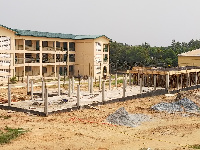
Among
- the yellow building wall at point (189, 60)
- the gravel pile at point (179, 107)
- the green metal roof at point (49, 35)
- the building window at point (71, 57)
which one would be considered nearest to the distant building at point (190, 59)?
the yellow building wall at point (189, 60)

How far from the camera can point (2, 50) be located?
165 feet

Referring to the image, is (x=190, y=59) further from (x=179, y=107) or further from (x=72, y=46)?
(x=179, y=107)

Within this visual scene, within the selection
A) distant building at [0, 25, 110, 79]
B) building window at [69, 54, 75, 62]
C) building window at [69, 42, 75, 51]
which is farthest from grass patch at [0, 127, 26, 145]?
building window at [69, 42, 75, 51]

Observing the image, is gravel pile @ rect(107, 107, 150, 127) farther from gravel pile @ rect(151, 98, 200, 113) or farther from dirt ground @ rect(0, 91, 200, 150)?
gravel pile @ rect(151, 98, 200, 113)

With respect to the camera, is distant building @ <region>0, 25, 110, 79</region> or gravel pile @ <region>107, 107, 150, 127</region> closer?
gravel pile @ <region>107, 107, 150, 127</region>

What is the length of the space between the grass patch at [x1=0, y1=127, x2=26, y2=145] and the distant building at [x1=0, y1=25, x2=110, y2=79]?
1155 inches

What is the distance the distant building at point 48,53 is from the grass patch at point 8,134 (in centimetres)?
2933

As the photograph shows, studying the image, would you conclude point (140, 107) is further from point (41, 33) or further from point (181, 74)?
point (41, 33)

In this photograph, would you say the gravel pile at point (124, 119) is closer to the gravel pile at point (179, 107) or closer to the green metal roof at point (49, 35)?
the gravel pile at point (179, 107)

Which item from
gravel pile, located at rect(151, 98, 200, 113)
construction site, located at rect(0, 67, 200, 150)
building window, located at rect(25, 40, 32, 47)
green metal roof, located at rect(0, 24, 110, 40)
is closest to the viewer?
construction site, located at rect(0, 67, 200, 150)

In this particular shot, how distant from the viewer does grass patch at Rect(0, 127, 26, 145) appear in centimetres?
1859

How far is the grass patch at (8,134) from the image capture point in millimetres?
18591

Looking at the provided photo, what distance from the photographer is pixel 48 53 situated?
60.2 metres

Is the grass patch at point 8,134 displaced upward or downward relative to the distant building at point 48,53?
downward
